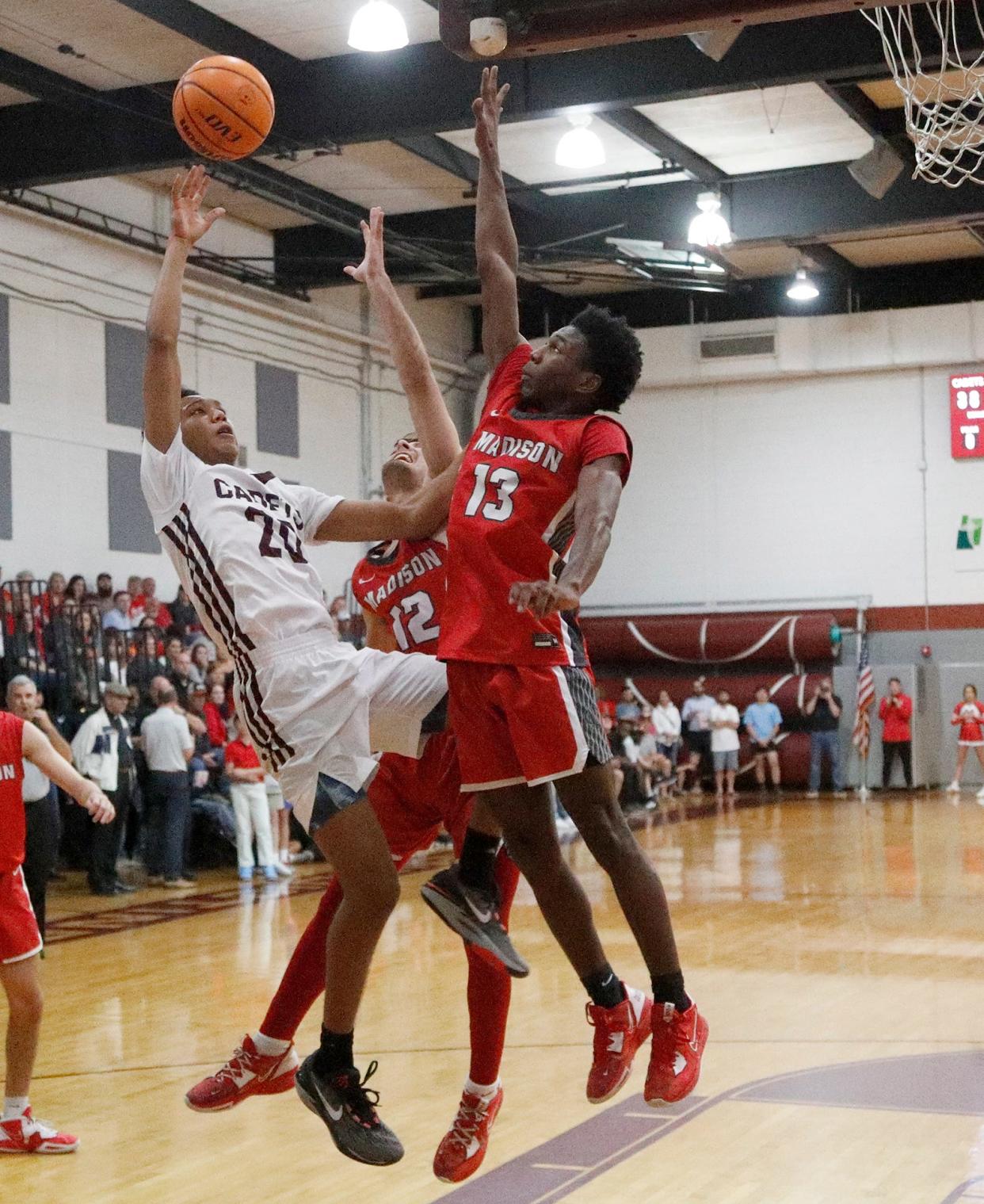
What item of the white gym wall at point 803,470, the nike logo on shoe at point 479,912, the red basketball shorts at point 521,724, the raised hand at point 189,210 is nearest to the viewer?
the red basketball shorts at point 521,724

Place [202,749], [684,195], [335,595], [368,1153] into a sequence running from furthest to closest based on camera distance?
1. [335,595]
2. [684,195]
3. [202,749]
4. [368,1153]

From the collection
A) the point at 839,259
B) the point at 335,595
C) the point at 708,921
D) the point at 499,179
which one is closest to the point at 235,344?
the point at 335,595

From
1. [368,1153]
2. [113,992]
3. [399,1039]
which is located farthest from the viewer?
[113,992]

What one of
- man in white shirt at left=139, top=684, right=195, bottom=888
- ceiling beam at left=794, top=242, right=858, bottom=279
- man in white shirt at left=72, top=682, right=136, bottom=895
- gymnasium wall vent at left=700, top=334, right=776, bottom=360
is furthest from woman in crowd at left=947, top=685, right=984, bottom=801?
man in white shirt at left=72, top=682, right=136, bottom=895

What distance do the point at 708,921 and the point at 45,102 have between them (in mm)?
10851

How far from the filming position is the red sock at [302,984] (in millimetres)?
5141

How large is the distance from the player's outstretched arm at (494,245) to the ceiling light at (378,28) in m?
7.13

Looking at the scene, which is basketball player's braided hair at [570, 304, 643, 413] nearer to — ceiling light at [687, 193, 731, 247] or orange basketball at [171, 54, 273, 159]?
orange basketball at [171, 54, 273, 159]

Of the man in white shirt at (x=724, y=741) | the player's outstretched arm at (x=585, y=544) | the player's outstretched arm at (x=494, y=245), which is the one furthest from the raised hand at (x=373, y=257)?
the man in white shirt at (x=724, y=741)

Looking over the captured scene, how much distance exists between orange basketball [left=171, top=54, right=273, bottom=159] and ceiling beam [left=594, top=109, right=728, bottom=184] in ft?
40.1

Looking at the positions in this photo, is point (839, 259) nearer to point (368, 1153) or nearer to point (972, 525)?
point (972, 525)

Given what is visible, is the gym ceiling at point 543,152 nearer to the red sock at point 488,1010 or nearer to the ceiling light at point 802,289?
the ceiling light at point 802,289

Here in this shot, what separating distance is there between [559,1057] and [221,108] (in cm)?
531

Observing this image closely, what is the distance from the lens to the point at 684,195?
20.9 m
